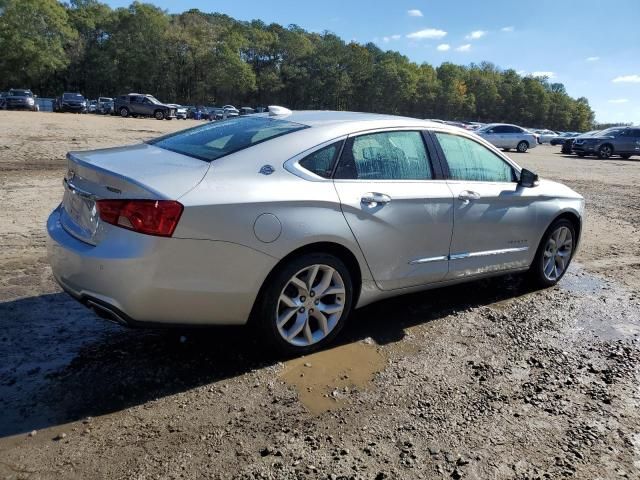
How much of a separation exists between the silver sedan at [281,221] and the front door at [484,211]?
14 mm

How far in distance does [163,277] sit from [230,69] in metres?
97.6

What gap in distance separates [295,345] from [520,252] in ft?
8.37

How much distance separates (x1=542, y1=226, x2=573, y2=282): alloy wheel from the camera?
5.52 meters

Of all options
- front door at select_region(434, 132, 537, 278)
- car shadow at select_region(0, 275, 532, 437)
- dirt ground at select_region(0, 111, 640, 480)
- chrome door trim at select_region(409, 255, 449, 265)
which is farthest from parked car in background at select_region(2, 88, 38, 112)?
chrome door trim at select_region(409, 255, 449, 265)

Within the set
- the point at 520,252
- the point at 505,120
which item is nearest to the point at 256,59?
the point at 505,120

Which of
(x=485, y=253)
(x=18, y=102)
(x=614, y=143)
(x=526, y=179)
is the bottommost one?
(x=18, y=102)

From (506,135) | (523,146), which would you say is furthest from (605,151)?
(506,135)

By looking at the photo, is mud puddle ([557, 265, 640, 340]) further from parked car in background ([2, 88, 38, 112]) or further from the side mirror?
parked car in background ([2, 88, 38, 112])

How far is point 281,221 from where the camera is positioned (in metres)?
3.38

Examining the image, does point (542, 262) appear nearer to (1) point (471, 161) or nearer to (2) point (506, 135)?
(1) point (471, 161)

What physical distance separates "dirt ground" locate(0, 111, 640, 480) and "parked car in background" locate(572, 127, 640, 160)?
2581 centimetres

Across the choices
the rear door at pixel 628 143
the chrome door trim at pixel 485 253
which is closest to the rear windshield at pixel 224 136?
the chrome door trim at pixel 485 253

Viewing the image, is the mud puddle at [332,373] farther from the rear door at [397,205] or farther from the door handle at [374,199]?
the door handle at [374,199]

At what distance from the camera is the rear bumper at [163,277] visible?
3.04m
